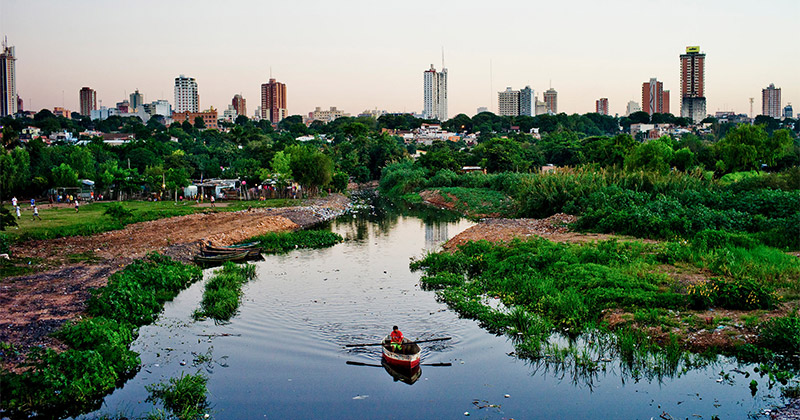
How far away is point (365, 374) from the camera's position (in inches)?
480

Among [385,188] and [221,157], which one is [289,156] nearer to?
[385,188]

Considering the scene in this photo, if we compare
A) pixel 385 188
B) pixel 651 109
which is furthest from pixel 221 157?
pixel 651 109

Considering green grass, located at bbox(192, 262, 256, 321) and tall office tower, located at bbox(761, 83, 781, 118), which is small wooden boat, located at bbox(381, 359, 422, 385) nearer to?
green grass, located at bbox(192, 262, 256, 321)

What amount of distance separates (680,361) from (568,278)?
17.3 feet

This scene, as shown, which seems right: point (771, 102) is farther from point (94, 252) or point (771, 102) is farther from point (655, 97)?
point (94, 252)

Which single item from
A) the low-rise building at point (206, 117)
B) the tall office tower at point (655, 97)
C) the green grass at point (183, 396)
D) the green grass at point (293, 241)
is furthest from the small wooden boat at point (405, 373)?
the tall office tower at point (655, 97)

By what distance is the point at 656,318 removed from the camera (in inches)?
542

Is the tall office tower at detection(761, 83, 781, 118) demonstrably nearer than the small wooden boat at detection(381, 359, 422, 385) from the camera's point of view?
No

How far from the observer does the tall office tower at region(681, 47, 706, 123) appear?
152500mm

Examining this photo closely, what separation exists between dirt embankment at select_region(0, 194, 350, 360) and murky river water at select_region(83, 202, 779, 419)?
2223mm

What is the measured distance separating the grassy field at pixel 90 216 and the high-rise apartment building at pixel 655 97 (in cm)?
16792

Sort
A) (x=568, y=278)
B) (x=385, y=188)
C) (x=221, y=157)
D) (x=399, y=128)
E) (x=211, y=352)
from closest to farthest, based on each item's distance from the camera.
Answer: (x=211, y=352) < (x=568, y=278) < (x=385, y=188) < (x=221, y=157) < (x=399, y=128)

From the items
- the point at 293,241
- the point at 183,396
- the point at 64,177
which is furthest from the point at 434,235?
the point at 64,177

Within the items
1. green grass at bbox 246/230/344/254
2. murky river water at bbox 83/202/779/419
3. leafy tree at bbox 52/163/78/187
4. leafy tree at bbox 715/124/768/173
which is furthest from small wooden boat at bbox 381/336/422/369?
leafy tree at bbox 715/124/768/173
